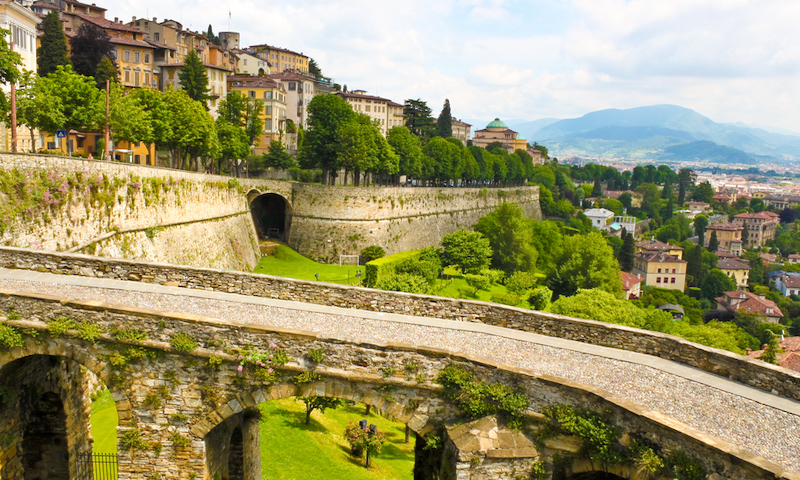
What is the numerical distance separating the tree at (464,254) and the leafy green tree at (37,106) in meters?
36.7

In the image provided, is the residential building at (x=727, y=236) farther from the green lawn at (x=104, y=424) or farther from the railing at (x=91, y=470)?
the railing at (x=91, y=470)

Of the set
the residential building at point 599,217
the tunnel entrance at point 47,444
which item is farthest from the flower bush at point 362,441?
the residential building at point 599,217

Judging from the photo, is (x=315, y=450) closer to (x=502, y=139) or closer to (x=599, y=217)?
(x=599, y=217)

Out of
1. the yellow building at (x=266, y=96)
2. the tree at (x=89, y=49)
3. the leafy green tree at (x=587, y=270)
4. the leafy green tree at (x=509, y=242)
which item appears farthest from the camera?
the yellow building at (x=266, y=96)

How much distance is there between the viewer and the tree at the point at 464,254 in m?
62.0

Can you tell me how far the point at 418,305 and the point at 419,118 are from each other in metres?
98.1

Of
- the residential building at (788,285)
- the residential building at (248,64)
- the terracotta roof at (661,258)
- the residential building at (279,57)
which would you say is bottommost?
the residential building at (788,285)

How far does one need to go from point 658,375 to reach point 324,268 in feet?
138

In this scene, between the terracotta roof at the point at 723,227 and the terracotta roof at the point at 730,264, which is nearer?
the terracotta roof at the point at 730,264

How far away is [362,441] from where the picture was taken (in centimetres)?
2558

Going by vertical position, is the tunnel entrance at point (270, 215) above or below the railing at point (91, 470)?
above

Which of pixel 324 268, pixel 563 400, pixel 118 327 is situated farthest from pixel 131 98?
pixel 563 400

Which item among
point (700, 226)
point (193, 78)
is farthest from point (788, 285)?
point (193, 78)

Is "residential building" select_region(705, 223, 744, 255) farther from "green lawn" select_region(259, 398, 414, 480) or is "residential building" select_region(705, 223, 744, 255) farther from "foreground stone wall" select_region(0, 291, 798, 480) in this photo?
"foreground stone wall" select_region(0, 291, 798, 480)
